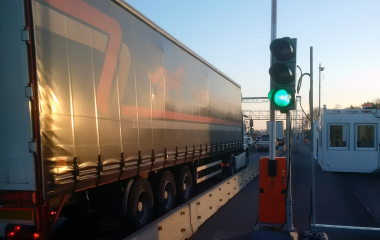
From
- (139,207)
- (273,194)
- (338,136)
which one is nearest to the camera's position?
(273,194)

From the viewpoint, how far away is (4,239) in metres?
4.96

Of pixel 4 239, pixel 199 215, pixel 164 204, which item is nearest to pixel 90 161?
pixel 4 239

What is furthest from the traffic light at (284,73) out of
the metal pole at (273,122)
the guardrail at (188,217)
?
the guardrail at (188,217)

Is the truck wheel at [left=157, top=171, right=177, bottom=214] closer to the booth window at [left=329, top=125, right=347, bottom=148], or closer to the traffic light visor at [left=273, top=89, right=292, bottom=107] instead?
the traffic light visor at [left=273, top=89, right=292, bottom=107]

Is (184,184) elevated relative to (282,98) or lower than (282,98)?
lower

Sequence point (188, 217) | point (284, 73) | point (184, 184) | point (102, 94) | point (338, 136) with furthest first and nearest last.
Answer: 1. point (338, 136)
2. point (184, 184)
3. point (188, 217)
4. point (284, 73)
5. point (102, 94)

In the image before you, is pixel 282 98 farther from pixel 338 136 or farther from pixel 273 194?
pixel 338 136

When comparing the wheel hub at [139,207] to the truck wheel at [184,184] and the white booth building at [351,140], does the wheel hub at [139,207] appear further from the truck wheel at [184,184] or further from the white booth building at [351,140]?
the white booth building at [351,140]

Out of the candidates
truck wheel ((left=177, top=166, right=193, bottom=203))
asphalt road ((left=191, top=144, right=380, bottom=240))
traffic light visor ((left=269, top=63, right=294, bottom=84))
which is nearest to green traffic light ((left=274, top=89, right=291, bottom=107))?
traffic light visor ((left=269, top=63, right=294, bottom=84))

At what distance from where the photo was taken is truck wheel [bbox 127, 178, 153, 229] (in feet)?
24.1

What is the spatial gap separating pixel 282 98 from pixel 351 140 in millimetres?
12540

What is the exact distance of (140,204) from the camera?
Result: 787 centimetres

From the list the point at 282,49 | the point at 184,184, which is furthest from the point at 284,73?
the point at 184,184

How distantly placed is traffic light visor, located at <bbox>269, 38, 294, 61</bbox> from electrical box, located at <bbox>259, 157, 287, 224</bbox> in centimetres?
207
